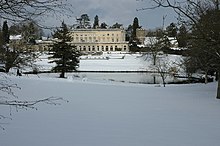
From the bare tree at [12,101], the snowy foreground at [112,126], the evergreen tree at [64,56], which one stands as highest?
the evergreen tree at [64,56]

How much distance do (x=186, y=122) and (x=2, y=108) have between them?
17.1ft

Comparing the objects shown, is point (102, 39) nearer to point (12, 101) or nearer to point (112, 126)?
point (112, 126)

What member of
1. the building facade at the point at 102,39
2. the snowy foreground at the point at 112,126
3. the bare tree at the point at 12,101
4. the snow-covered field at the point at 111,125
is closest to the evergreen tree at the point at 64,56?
the snow-covered field at the point at 111,125

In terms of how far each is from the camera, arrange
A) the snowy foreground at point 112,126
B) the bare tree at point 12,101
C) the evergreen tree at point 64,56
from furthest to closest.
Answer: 1. the evergreen tree at point 64,56
2. the snowy foreground at point 112,126
3. the bare tree at point 12,101

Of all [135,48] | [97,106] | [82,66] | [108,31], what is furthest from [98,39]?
[97,106]

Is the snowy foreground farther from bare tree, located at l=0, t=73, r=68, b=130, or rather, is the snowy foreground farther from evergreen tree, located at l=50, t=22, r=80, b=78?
evergreen tree, located at l=50, t=22, r=80, b=78

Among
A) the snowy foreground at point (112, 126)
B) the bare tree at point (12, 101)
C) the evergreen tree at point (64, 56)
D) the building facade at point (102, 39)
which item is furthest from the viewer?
the building facade at point (102, 39)

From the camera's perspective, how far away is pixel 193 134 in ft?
22.4

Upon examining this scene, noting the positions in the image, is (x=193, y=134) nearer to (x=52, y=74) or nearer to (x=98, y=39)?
(x=52, y=74)

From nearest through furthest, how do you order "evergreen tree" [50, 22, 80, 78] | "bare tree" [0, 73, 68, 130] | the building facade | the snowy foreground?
1. "bare tree" [0, 73, 68, 130]
2. the snowy foreground
3. "evergreen tree" [50, 22, 80, 78]
4. the building facade


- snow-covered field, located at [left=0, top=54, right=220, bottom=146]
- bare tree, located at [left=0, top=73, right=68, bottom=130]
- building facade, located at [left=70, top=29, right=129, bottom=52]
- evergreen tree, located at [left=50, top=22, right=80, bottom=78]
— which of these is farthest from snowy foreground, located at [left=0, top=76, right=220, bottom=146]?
building facade, located at [left=70, top=29, right=129, bottom=52]

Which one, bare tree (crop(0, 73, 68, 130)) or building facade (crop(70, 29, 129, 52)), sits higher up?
building facade (crop(70, 29, 129, 52))

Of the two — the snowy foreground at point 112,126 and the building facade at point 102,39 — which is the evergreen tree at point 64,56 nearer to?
the snowy foreground at point 112,126

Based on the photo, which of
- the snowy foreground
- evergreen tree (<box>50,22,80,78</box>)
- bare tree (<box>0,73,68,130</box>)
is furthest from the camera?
evergreen tree (<box>50,22,80,78</box>)
